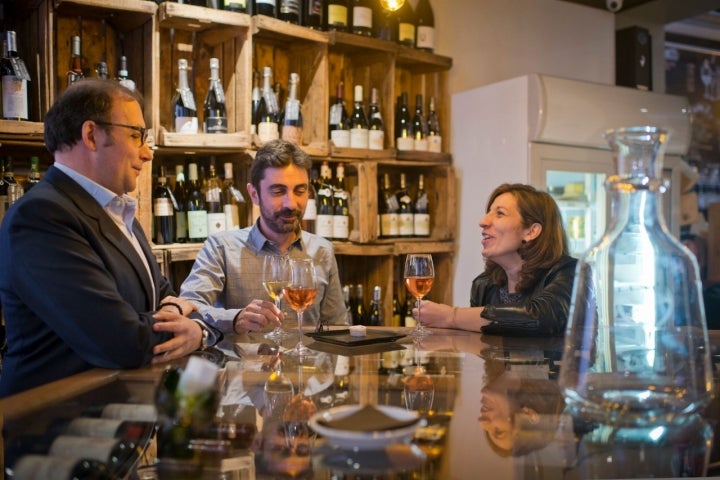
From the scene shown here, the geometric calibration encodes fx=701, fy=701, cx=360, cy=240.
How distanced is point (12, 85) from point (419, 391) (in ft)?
7.00

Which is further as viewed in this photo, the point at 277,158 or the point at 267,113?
the point at 267,113

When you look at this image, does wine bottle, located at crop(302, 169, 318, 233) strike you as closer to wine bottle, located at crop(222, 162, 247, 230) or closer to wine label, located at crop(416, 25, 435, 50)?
wine bottle, located at crop(222, 162, 247, 230)

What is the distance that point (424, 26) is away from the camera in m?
4.00

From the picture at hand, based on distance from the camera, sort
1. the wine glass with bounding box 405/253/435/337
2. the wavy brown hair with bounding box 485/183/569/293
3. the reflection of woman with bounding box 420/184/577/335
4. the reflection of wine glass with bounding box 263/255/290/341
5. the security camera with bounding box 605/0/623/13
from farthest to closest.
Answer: the security camera with bounding box 605/0/623/13, the wavy brown hair with bounding box 485/183/569/293, the reflection of woman with bounding box 420/184/577/335, the wine glass with bounding box 405/253/435/337, the reflection of wine glass with bounding box 263/255/290/341

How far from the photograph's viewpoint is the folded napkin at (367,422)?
87 cm

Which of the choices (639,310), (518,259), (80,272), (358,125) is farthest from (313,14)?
(639,310)

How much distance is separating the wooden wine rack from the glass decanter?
2192mm

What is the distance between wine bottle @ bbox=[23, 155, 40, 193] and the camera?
2717mm

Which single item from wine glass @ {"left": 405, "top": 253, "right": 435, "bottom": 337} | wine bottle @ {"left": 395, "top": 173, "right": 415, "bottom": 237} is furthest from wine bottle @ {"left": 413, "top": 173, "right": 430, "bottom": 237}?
wine glass @ {"left": 405, "top": 253, "right": 435, "bottom": 337}

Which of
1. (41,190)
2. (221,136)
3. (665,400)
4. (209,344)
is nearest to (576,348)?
(665,400)

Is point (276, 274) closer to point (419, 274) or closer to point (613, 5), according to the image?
point (419, 274)

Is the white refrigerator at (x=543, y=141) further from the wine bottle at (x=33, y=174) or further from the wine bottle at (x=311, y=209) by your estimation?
the wine bottle at (x=33, y=174)

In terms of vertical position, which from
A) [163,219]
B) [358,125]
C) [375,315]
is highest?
[358,125]

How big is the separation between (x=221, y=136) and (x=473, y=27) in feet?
6.61
